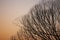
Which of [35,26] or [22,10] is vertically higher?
[22,10]

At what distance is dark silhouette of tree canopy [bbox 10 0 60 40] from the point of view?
292 centimetres

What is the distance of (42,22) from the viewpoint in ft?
9.87

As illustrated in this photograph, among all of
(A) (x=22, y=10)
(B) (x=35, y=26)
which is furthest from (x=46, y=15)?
(A) (x=22, y=10)

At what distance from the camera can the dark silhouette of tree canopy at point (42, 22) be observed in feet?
9.58

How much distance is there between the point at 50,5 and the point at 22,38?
0.86 metres

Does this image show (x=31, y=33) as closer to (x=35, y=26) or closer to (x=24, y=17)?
(x=35, y=26)

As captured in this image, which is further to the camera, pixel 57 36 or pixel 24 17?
pixel 24 17

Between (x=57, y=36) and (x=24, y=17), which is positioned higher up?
(x=24, y=17)

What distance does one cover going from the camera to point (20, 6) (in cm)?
317

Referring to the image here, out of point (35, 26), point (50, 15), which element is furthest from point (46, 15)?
point (35, 26)

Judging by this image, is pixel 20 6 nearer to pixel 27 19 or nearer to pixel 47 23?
pixel 27 19

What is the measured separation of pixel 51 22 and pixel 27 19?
487 mm

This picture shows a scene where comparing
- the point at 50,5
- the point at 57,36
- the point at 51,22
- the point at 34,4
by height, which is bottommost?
the point at 57,36

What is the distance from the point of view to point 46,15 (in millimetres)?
2982
